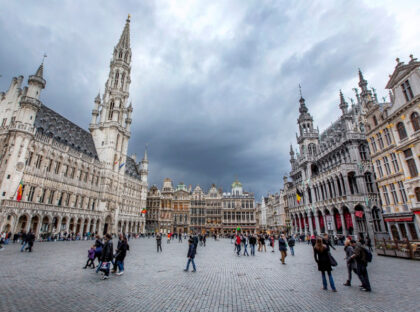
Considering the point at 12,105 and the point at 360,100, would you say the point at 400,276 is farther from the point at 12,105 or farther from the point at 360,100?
the point at 12,105

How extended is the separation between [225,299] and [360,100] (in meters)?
43.7

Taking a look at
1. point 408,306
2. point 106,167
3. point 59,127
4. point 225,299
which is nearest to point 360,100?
point 408,306

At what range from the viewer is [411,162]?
21328 mm

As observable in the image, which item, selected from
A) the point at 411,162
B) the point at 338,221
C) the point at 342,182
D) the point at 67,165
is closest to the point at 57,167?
the point at 67,165

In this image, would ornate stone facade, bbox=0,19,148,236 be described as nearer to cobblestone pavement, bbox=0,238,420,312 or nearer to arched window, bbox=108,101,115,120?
arched window, bbox=108,101,115,120

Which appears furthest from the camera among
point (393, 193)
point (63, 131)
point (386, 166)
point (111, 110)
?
point (111, 110)

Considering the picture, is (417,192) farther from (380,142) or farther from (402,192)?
(380,142)

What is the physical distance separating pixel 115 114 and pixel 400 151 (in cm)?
5924

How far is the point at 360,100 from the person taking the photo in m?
38.5

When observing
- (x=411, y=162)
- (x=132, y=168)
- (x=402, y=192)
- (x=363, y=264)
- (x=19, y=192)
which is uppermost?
(x=132, y=168)

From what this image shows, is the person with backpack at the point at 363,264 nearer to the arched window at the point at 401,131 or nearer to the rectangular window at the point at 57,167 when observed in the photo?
the arched window at the point at 401,131

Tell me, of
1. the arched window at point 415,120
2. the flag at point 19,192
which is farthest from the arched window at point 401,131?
the flag at point 19,192

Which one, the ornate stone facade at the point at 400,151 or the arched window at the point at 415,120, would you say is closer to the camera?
the arched window at the point at 415,120

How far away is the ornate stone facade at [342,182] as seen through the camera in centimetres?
3136
